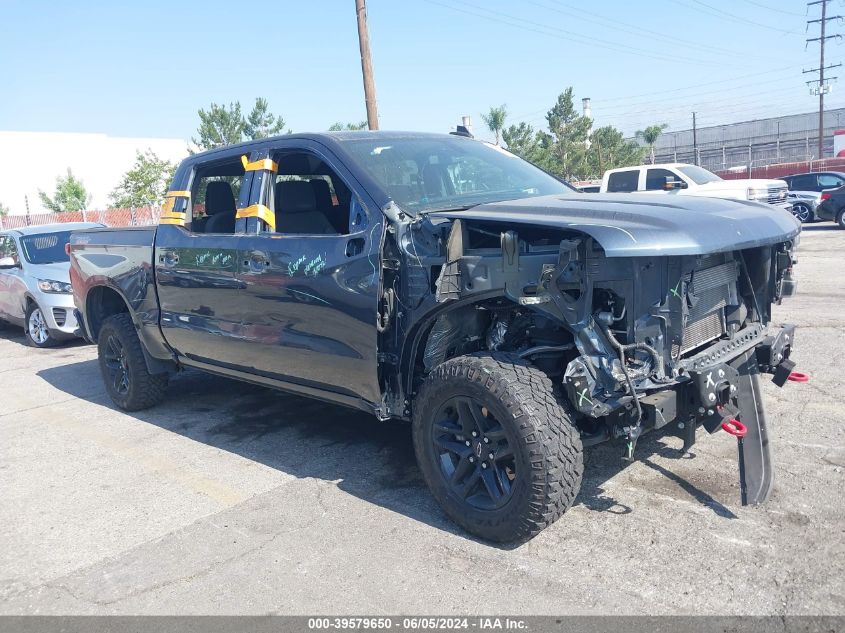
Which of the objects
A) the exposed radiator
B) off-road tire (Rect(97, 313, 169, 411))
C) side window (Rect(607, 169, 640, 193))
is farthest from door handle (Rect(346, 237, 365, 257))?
side window (Rect(607, 169, 640, 193))

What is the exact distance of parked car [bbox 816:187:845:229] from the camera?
19.5 meters

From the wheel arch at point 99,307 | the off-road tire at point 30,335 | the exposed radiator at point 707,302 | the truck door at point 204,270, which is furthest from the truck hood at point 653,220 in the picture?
the off-road tire at point 30,335

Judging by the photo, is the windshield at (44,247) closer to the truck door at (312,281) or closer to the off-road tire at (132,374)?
the off-road tire at (132,374)

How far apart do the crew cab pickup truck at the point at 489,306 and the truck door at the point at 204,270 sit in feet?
0.07

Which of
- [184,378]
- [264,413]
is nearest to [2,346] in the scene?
[184,378]

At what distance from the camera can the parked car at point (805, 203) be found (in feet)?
71.5

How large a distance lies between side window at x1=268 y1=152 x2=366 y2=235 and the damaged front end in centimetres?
128

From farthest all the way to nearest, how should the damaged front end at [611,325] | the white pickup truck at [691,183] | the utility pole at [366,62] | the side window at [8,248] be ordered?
the white pickup truck at [691,183] < the utility pole at [366,62] < the side window at [8,248] < the damaged front end at [611,325]

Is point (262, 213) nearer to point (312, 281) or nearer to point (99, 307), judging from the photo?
point (312, 281)

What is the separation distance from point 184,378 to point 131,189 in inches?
891

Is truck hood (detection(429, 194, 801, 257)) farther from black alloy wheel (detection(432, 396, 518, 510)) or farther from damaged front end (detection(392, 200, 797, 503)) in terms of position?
black alloy wheel (detection(432, 396, 518, 510))

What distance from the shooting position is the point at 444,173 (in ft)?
15.1

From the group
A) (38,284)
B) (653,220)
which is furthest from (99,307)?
(653,220)

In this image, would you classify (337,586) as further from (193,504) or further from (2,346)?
(2,346)
